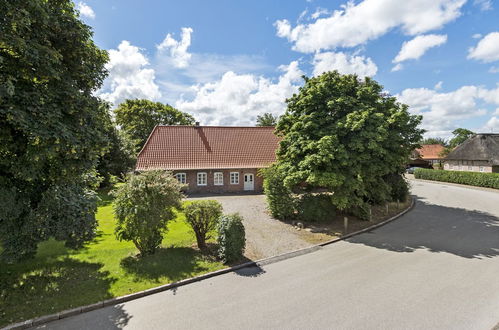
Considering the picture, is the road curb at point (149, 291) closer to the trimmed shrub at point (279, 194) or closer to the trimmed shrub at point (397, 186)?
the trimmed shrub at point (279, 194)

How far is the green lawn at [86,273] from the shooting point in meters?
6.20

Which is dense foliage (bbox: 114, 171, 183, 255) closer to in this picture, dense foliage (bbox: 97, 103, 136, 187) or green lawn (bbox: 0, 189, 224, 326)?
green lawn (bbox: 0, 189, 224, 326)

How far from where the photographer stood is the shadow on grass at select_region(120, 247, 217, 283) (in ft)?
24.9

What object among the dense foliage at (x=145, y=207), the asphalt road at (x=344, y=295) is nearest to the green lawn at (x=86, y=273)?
the asphalt road at (x=344, y=295)

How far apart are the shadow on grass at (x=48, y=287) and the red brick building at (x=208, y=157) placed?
13.5m

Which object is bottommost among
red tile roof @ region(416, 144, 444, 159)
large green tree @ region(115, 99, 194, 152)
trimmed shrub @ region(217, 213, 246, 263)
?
trimmed shrub @ region(217, 213, 246, 263)

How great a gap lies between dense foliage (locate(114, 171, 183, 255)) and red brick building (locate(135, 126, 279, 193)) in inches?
499

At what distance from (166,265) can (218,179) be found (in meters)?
14.6

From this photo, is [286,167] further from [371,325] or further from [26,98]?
[26,98]

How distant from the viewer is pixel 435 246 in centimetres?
1031

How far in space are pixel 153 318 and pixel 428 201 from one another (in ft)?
73.1

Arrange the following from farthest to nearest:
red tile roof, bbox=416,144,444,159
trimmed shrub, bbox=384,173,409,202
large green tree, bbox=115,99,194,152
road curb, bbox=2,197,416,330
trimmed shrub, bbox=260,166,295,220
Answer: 1. red tile roof, bbox=416,144,444,159
2. large green tree, bbox=115,99,194,152
3. trimmed shrub, bbox=384,173,409,202
4. trimmed shrub, bbox=260,166,295,220
5. road curb, bbox=2,197,416,330

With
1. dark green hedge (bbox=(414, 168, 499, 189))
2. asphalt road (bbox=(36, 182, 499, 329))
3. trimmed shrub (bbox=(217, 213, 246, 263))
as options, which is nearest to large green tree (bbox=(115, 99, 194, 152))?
trimmed shrub (bbox=(217, 213, 246, 263))

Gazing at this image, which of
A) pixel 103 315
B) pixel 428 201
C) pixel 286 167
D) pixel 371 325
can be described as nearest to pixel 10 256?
pixel 103 315
